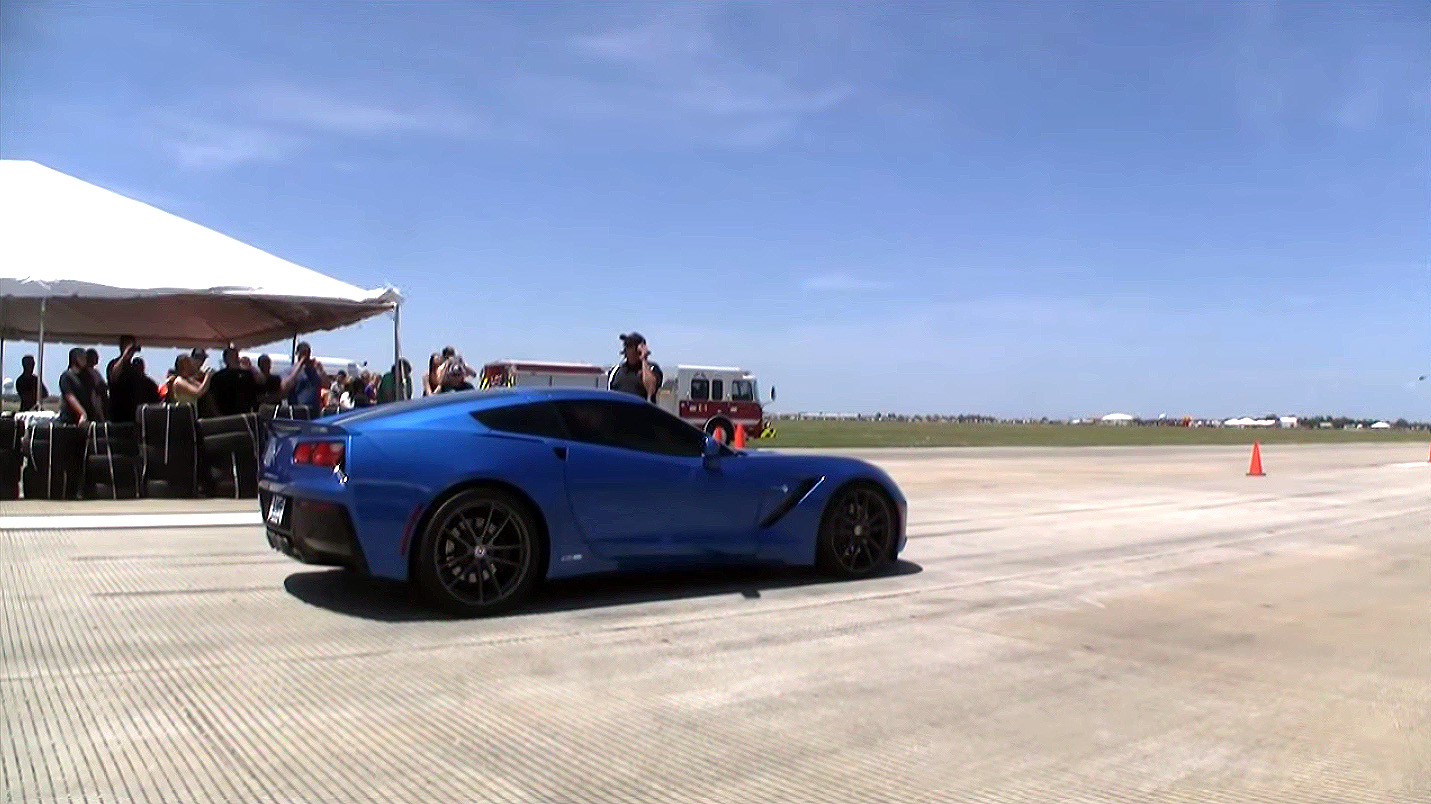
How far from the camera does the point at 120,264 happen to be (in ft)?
41.6

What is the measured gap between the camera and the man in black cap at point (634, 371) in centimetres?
983

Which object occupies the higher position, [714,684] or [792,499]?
[792,499]

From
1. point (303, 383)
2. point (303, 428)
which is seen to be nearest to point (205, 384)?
point (303, 383)

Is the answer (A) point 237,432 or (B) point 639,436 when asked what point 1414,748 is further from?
(A) point 237,432

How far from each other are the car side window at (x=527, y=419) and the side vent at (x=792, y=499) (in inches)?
59.7

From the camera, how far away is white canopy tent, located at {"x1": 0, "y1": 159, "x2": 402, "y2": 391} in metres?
12.1

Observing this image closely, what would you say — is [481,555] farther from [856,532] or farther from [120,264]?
[120,264]

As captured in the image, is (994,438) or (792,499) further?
(994,438)

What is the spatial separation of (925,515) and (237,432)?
7.48 metres

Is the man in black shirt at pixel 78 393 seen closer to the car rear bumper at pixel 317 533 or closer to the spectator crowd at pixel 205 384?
the spectator crowd at pixel 205 384

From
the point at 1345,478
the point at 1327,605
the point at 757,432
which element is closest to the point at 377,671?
the point at 1327,605

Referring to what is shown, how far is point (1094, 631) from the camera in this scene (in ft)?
21.4

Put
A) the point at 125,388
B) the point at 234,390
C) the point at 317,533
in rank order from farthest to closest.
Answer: the point at 234,390 < the point at 125,388 < the point at 317,533

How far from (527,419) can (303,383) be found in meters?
8.04
